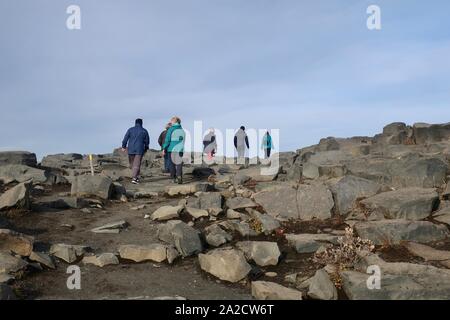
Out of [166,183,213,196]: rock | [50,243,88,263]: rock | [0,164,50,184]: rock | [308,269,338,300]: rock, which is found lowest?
[308,269,338,300]: rock

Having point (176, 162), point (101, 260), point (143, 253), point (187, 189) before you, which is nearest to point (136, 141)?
point (176, 162)

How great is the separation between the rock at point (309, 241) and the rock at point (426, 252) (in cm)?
154

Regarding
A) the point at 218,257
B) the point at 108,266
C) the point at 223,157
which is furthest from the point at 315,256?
the point at 223,157

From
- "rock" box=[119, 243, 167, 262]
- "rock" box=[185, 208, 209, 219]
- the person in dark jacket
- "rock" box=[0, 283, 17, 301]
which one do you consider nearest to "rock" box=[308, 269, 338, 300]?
"rock" box=[119, 243, 167, 262]

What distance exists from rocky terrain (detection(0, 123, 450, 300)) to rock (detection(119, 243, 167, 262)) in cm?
2

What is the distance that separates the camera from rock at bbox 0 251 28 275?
7.09m

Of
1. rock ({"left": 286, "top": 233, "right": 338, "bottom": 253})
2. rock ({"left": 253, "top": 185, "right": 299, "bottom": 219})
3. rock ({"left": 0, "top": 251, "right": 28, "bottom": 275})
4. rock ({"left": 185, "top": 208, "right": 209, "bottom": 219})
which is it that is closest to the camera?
rock ({"left": 0, "top": 251, "right": 28, "bottom": 275})

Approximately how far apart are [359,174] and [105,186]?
8.77m

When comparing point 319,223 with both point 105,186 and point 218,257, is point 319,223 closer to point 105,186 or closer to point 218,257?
point 218,257

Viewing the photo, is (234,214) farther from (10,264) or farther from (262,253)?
(10,264)

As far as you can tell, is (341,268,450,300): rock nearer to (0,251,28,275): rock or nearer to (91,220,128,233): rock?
(0,251,28,275): rock

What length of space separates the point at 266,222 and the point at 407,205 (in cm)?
354

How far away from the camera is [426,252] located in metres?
8.28
